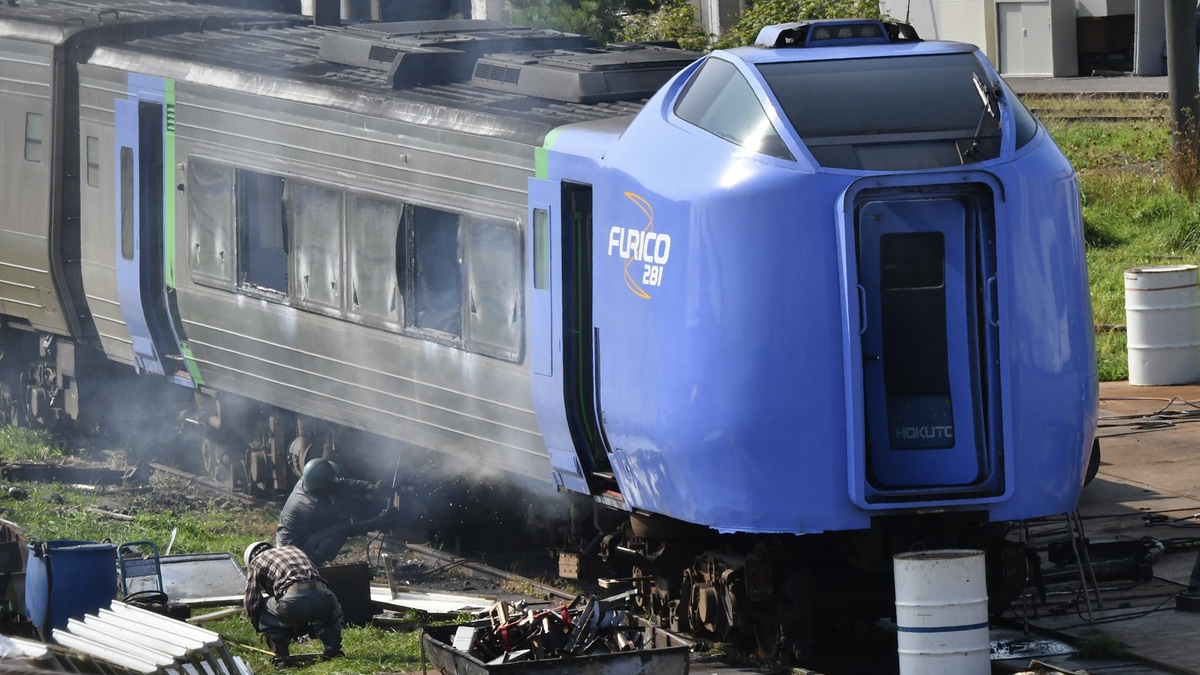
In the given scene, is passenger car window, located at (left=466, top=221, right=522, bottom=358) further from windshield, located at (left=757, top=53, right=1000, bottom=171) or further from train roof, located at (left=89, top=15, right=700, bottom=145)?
windshield, located at (left=757, top=53, right=1000, bottom=171)

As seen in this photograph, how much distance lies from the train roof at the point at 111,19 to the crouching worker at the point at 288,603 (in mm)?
7072

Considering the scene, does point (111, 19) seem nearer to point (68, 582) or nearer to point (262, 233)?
point (262, 233)

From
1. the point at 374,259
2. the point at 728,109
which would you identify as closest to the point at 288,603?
the point at 374,259

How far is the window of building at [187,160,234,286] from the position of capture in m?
14.8

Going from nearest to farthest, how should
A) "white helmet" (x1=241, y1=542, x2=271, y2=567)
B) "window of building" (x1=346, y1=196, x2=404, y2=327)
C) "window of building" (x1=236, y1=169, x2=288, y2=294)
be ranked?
"white helmet" (x1=241, y1=542, x2=271, y2=567)
"window of building" (x1=346, y1=196, x2=404, y2=327)
"window of building" (x1=236, y1=169, x2=288, y2=294)

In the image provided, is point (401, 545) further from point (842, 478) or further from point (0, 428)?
point (0, 428)

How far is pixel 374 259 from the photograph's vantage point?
13.1 metres

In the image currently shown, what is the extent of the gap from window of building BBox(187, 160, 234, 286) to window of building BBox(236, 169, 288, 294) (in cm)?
14

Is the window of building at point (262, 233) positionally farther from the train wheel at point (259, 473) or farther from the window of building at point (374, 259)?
the train wheel at point (259, 473)

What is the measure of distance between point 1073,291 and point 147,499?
862cm

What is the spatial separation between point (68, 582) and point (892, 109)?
5.05m

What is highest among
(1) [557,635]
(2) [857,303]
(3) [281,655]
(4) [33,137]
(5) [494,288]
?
(4) [33,137]

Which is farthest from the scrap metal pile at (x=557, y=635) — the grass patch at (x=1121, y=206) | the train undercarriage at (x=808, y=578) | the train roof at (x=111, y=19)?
the train roof at (x=111, y=19)

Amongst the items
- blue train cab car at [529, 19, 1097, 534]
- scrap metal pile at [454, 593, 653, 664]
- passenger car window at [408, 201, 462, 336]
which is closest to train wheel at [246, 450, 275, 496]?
passenger car window at [408, 201, 462, 336]
